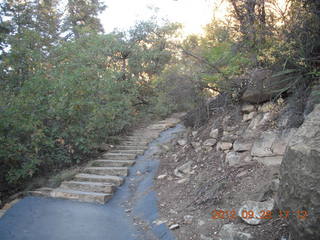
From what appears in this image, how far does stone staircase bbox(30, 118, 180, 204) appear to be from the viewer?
5254 mm

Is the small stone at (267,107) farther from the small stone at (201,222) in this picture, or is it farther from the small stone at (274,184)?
the small stone at (201,222)

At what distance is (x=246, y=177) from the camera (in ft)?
12.6

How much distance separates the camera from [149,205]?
462 centimetres

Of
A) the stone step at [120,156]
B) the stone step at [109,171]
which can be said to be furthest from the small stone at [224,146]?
Result: the stone step at [120,156]

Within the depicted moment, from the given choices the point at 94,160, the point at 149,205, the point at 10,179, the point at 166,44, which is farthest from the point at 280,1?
the point at 166,44

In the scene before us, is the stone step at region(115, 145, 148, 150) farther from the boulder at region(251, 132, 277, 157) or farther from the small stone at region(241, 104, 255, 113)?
the boulder at region(251, 132, 277, 157)

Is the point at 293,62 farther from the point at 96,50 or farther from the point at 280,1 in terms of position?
the point at 96,50

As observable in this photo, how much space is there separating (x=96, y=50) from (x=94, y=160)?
5.34m

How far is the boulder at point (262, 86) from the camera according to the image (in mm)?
4516

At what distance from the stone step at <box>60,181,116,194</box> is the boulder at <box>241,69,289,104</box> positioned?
10.7 feet

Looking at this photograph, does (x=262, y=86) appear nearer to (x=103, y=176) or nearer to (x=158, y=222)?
(x=158, y=222)

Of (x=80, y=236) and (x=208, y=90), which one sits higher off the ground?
(x=208, y=90)
